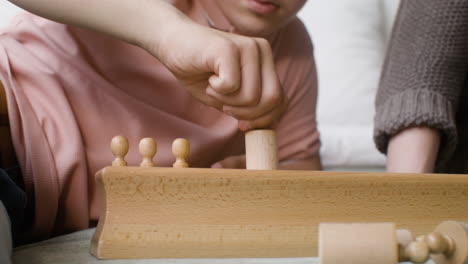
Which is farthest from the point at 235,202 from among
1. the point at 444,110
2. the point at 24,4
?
the point at 444,110

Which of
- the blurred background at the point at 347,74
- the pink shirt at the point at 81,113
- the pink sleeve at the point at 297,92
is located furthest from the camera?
the blurred background at the point at 347,74

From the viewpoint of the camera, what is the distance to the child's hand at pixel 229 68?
0.47 metres

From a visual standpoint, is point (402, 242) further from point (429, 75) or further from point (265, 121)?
point (429, 75)

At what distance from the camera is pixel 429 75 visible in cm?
76

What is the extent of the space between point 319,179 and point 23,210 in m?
0.28

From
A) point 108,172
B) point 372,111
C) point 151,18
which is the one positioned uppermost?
point 151,18

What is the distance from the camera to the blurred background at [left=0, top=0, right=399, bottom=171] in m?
1.34

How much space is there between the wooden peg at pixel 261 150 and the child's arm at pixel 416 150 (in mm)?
274

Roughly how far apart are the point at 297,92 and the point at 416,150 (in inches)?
9.5

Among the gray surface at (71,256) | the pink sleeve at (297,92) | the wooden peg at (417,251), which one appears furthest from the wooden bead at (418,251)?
the pink sleeve at (297,92)

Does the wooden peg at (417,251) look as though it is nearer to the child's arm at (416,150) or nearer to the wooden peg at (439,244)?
the wooden peg at (439,244)

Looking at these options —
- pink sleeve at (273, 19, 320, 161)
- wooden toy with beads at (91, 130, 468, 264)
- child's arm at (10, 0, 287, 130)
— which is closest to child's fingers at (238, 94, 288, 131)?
child's arm at (10, 0, 287, 130)

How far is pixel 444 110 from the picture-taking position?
74 centimetres

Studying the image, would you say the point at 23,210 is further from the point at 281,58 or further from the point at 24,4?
the point at 281,58
